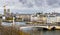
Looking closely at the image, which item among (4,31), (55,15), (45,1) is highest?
(45,1)

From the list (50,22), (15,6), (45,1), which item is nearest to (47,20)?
(50,22)

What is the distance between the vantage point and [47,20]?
6.89 m

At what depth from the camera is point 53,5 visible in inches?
271

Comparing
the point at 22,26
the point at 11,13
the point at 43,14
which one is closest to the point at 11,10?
the point at 11,13

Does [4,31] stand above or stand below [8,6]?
below

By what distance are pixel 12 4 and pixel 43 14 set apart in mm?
1054

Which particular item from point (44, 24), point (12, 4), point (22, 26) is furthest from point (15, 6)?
point (44, 24)

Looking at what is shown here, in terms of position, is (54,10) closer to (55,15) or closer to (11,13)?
(55,15)

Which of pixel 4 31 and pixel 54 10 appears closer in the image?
pixel 4 31

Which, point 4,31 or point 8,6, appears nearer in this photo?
point 4,31

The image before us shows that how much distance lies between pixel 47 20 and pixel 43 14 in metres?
0.24

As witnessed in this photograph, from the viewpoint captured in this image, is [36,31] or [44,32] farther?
[44,32]

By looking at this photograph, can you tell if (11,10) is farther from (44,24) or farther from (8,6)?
(44,24)

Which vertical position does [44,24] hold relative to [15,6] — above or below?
below
